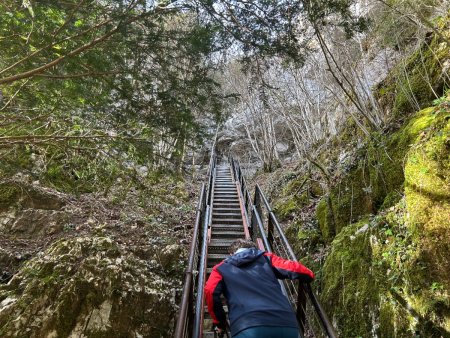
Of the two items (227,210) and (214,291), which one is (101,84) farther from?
(227,210)

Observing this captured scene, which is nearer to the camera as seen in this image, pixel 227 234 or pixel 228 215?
pixel 227 234

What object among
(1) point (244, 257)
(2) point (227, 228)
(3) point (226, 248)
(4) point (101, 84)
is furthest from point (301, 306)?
(4) point (101, 84)

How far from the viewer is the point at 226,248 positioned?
6512mm

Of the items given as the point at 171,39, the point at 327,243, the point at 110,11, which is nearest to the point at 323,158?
the point at 327,243

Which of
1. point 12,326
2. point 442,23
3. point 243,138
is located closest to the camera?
point 12,326

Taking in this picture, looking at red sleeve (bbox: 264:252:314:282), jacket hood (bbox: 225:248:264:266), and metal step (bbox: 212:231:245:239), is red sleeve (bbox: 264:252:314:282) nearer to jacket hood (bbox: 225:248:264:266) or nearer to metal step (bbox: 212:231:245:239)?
jacket hood (bbox: 225:248:264:266)

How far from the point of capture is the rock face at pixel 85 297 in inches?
150

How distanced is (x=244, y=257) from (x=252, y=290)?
0.30 m

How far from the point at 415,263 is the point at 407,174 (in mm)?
1098

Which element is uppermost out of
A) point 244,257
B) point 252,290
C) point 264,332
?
point 244,257

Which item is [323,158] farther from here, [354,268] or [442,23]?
[354,268]

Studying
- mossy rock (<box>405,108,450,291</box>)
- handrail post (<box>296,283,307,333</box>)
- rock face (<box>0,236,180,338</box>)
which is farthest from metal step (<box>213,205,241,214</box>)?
mossy rock (<box>405,108,450,291</box>)

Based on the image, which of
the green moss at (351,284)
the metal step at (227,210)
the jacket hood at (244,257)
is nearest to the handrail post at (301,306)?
the green moss at (351,284)

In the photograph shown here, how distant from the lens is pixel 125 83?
4.98m
